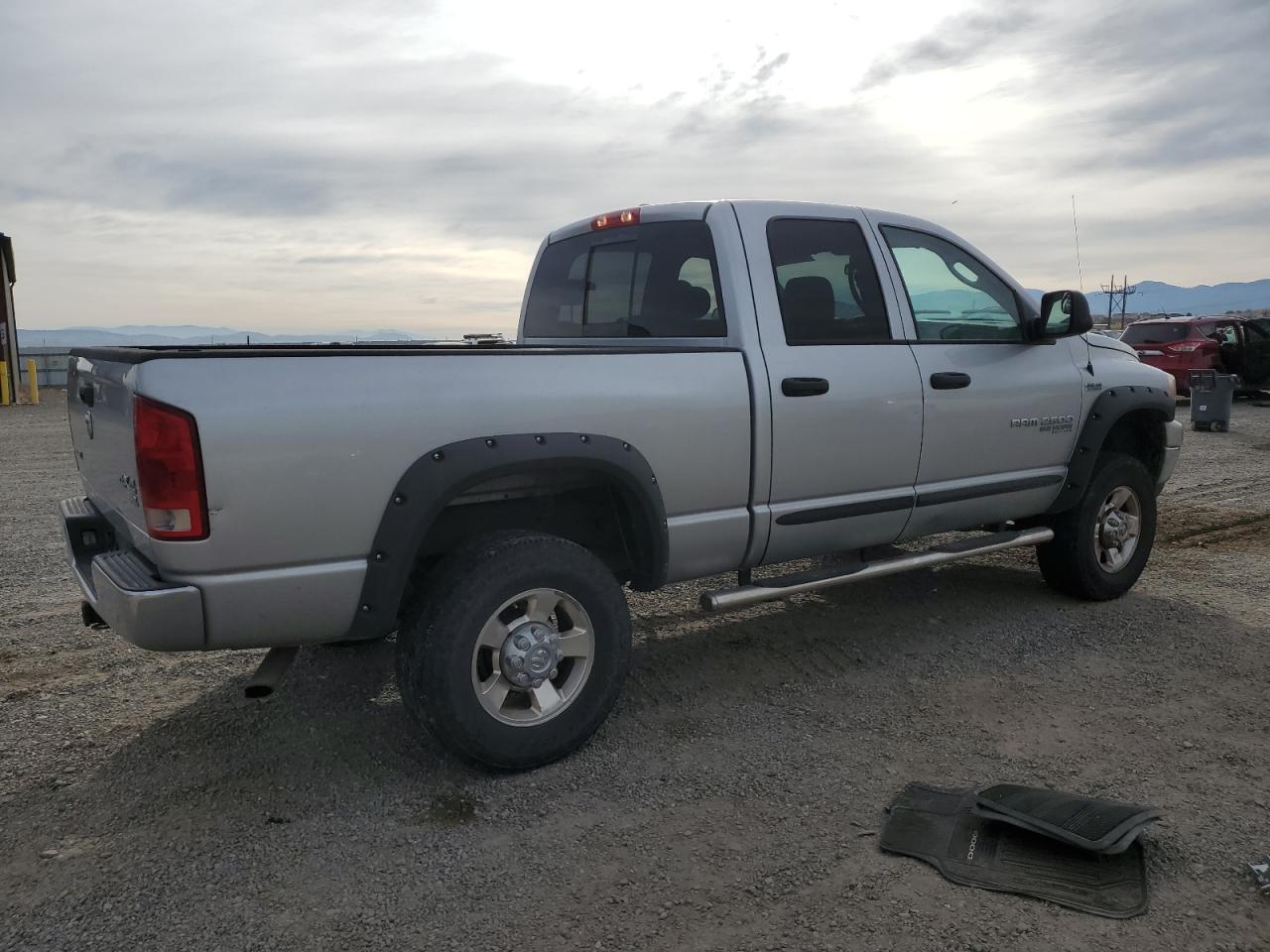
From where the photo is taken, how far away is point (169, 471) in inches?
113

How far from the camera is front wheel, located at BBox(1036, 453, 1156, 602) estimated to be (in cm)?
544

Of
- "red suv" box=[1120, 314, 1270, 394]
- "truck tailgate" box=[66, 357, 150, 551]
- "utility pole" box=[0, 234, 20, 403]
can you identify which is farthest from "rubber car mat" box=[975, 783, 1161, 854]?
"utility pole" box=[0, 234, 20, 403]

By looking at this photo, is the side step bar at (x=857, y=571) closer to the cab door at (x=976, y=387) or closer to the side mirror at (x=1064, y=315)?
the cab door at (x=976, y=387)

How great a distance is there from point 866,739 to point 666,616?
1.78 meters

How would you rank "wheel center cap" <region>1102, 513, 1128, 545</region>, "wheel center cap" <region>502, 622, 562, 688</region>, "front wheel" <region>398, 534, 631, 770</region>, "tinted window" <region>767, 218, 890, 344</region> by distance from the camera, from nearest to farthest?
"front wheel" <region>398, 534, 631, 770</region>
"wheel center cap" <region>502, 622, 562, 688</region>
"tinted window" <region>767, 218, 890, 344</region>
"wheel center cap" <region>1102, 513, 1128, 545</region>

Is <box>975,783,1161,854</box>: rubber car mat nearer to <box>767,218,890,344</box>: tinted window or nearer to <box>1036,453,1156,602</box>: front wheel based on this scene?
<box>767,218,890,344</box>: tinted window

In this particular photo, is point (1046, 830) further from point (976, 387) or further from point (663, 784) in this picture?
point (976, 387)

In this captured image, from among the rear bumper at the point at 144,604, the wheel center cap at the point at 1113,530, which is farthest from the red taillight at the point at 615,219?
the wheel center cap at the point at 1113,530

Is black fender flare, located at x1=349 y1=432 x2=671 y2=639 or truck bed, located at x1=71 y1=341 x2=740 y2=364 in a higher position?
truck bed, located at x1=71 y1=341 x2=740 y2=364

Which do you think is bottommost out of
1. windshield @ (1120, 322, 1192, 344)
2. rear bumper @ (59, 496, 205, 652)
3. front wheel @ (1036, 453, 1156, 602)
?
front wheel @ (1036, 453, 1156, 602)

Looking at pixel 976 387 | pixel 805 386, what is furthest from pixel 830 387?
pixel 976 387

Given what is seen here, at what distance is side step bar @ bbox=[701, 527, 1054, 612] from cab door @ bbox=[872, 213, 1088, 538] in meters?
0.12

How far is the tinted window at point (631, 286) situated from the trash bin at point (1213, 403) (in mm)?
13074

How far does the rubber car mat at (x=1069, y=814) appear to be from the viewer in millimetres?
2963
